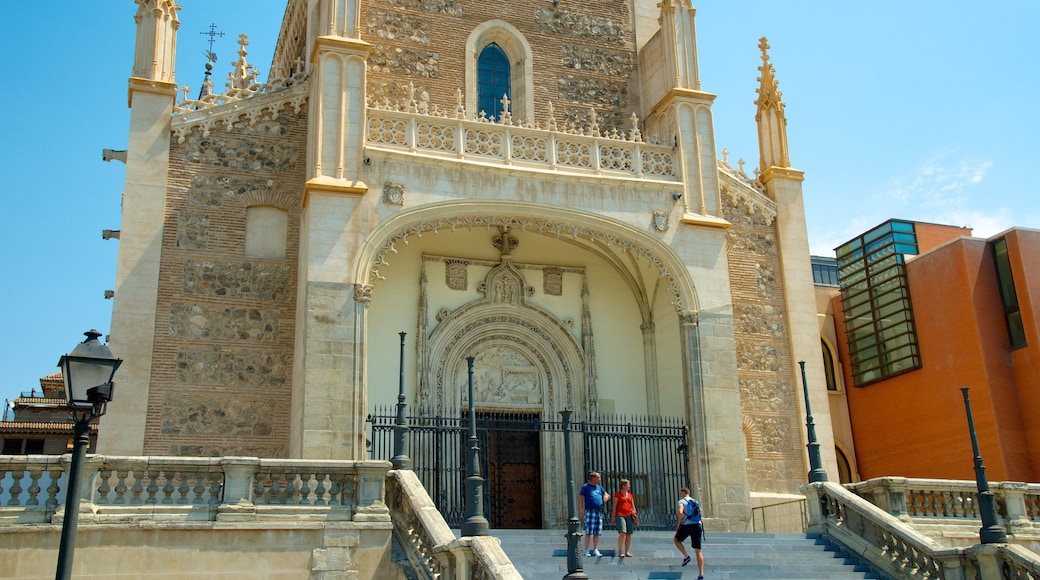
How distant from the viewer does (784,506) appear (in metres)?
19.2

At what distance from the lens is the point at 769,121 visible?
22.6 m

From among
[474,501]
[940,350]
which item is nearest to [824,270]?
[940,350]

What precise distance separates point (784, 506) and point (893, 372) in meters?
9.84

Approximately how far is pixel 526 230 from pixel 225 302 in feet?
18.7

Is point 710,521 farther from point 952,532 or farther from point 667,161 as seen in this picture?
point 667,161

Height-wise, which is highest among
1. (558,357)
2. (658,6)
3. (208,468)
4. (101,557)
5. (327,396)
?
(658,6)

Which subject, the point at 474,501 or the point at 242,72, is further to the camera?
the point at 242,72

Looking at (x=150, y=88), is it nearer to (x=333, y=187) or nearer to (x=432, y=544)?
(x=333, y=187)

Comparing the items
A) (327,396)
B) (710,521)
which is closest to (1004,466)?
(710,521)

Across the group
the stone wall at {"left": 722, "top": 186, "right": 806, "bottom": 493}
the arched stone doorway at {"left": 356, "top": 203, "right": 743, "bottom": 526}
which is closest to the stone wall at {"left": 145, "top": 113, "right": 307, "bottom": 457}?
the arched stone doorway at {"left": 356, "top": 203, "right": 743, "bottom": 526}

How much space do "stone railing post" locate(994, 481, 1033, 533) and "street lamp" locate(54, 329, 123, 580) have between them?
13.6 meters

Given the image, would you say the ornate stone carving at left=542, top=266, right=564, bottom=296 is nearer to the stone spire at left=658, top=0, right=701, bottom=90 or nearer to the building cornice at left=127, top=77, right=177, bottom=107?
the stone spire at left=658, top=0, right=701, bottom=90

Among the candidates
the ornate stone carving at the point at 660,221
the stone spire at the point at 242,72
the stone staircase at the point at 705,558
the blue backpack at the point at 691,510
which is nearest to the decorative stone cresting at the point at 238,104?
the stone spire at the point at 242,72

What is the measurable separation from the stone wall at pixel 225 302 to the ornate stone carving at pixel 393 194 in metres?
2.06
